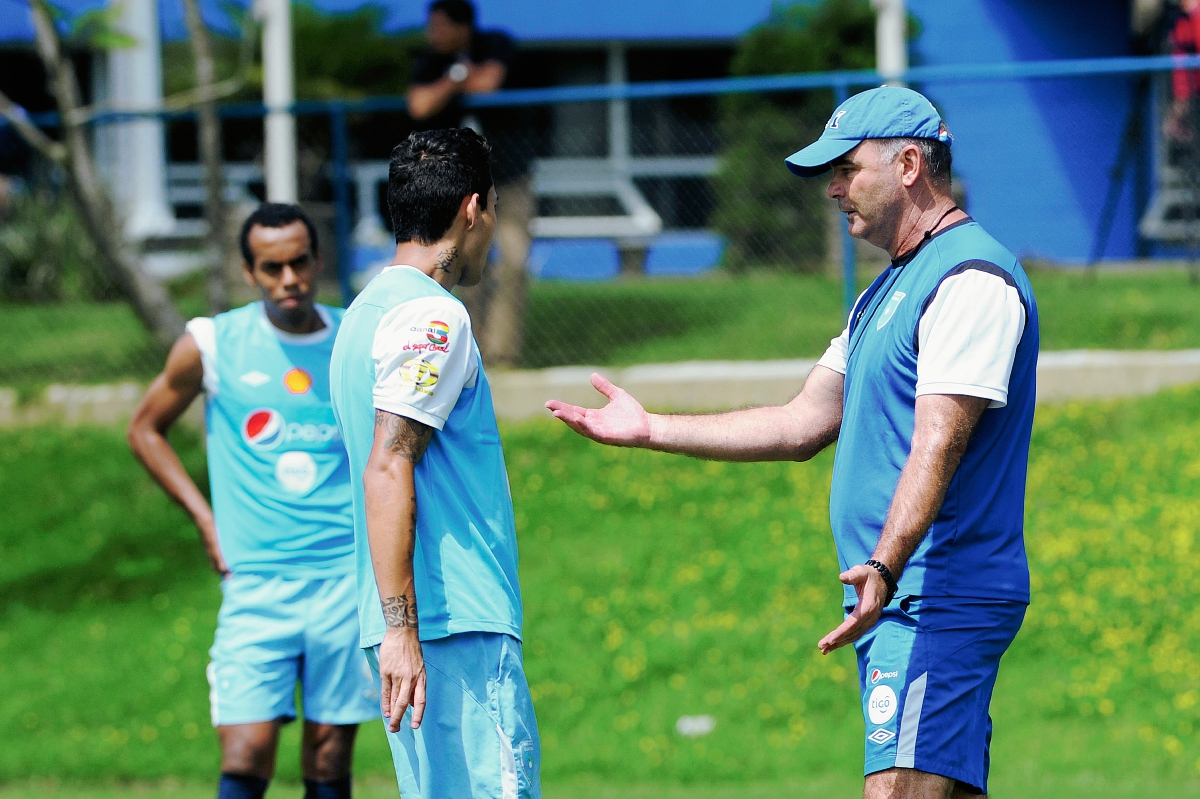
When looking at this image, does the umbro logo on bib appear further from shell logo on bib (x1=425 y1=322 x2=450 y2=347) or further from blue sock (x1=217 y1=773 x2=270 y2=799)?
blue sock (x1=217 y1=773 x2=270 y2=799)

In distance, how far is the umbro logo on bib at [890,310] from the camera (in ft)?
11.1

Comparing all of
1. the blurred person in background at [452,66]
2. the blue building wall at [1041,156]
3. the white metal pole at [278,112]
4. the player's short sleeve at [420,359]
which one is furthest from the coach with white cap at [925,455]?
the white metal pole at [278,112]

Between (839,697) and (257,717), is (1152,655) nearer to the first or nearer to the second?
(839,697)

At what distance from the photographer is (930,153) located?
345 centimetres

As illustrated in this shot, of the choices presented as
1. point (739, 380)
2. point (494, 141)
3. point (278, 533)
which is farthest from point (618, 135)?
point (278, 533)

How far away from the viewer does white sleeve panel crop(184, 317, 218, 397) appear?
16.1 ft

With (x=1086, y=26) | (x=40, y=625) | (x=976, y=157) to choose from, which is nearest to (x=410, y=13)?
(x=1086, y=26)

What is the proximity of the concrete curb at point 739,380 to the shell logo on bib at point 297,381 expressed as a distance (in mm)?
4495

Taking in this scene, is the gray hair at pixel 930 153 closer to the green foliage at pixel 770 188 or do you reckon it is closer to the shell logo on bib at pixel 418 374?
the shell logo on bib at pixel 418 374

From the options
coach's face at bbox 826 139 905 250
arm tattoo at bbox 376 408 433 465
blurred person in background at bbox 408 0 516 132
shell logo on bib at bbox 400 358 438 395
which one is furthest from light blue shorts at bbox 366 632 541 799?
blurred person in background at bbox 408 0 516 132

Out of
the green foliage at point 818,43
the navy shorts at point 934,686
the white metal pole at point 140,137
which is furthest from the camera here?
the green foliage at point 818,43

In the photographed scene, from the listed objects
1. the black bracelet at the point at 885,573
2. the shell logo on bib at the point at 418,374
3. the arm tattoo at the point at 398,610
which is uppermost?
the shell logo on bib at the point at 418,374

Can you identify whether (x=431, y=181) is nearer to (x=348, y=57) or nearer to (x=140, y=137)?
(x=140, y=137)

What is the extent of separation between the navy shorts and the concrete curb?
5717 mm
